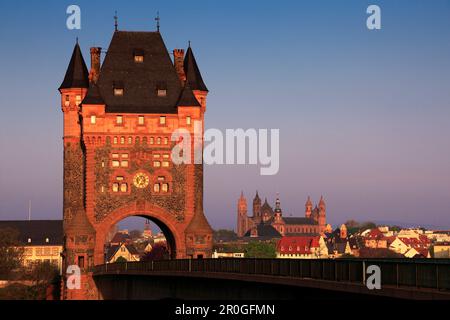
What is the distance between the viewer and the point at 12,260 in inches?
6452

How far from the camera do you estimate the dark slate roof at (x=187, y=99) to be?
4405 inches

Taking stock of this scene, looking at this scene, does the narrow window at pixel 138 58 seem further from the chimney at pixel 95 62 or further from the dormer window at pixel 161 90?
the chimney at pixel 95 62

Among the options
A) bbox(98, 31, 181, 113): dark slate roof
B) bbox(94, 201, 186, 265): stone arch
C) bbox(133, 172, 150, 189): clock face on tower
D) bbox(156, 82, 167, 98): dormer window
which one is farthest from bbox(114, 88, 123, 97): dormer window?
bbox(94, 201, 186, 265): stone arch

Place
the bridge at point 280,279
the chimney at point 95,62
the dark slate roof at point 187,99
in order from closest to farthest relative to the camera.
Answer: the bridge at point 280,279, the dark slate roof at point 187,99, the chimney at point 95,62

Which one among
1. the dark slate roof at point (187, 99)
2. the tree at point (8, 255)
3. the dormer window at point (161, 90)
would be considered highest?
the dormer window at point (161, 90)

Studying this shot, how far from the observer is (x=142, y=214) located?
11150 cm

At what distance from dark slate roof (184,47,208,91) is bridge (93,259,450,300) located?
25.8m

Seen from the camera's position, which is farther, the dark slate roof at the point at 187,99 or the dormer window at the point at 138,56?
the dormer window at the point at 138,56

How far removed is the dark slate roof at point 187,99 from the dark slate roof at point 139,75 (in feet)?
3.10

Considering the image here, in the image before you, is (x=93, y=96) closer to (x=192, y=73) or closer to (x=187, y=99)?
(x=187, y=99)

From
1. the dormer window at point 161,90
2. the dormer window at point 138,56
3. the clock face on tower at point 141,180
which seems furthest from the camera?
the dormer window at point 138,56

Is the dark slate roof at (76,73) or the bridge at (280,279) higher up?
the dark slate roof at (76,73)

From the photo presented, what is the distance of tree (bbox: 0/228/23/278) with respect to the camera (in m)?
162

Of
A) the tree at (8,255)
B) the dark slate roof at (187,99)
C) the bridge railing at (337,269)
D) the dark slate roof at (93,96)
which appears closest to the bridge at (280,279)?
the bridge railing at (337,269)
